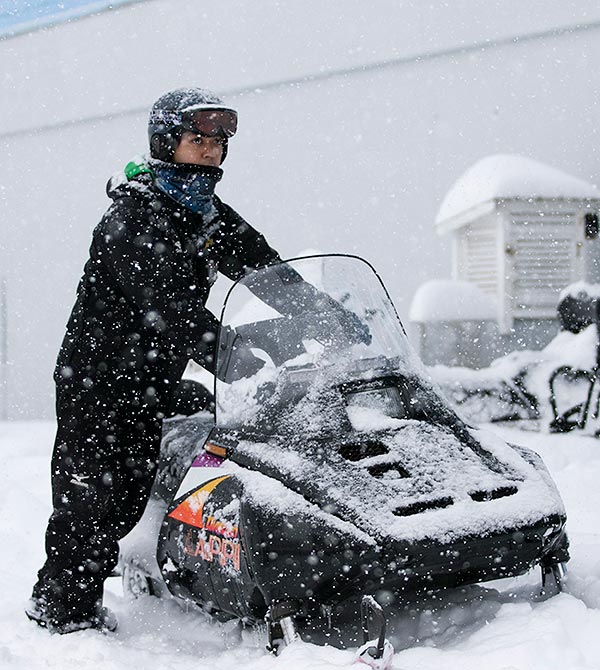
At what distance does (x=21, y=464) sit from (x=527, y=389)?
450 cm

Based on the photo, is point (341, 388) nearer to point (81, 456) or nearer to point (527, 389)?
point (81, 456)

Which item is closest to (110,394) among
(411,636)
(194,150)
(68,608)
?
(68,608)

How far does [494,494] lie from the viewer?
231 centimetres

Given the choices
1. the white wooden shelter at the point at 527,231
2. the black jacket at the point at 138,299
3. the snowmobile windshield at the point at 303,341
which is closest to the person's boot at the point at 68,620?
the black jacket at the point at 138,299

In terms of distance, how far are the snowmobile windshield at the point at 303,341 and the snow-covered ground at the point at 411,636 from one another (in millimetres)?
620

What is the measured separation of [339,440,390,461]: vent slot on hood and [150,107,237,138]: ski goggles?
1169mm

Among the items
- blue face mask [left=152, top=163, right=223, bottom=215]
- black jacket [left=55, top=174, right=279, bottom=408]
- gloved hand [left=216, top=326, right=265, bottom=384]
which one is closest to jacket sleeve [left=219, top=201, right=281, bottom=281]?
black jacket [left=55, top=174, right=279, bottom=408]

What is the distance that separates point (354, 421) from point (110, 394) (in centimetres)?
89

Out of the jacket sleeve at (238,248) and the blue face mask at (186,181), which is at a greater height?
the blue face mask at (186,181)

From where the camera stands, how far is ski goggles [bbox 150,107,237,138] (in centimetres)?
280

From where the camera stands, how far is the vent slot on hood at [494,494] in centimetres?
228

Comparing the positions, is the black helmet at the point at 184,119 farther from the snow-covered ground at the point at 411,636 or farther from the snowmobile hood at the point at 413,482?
the snow-covered ground at the point at 411,636

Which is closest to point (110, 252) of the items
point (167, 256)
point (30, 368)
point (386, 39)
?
point (167, 256)

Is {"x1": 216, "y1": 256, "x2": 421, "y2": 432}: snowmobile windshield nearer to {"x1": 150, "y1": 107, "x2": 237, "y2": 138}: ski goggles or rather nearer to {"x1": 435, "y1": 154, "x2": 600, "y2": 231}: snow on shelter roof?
{"x1": 150, "y1": 107, "x2": 237, "y2": 138}: ski goggles
